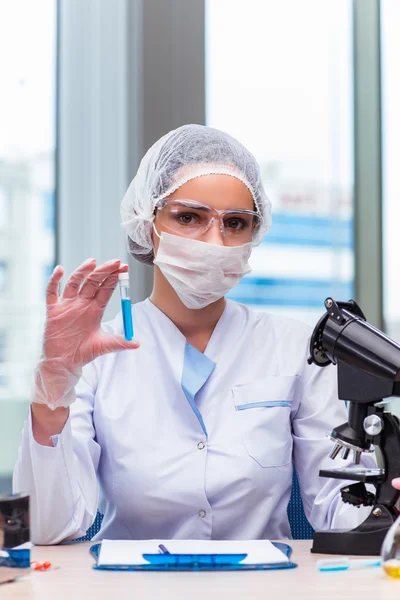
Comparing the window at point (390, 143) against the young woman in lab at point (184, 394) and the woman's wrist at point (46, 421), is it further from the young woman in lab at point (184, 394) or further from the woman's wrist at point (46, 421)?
the woman's wrist at point (46, 421)

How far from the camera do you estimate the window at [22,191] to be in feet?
7.64

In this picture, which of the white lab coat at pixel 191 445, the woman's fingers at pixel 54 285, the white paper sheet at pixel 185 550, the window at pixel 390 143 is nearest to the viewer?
the white paper sheet at pixel 185 550

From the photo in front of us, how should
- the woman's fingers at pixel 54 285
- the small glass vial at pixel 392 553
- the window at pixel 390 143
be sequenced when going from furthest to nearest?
the window at pixel 390 143 → the woman's fingers at pixel 54 285 → the small glass vial at pixel 392 553

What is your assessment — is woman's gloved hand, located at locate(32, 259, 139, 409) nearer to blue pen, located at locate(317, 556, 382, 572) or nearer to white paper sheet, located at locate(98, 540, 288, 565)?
white paper sheet, located at locate(98, 540, 288, 565)

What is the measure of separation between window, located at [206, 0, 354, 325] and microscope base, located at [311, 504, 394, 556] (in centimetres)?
156

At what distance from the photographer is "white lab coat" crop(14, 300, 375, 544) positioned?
1.39m

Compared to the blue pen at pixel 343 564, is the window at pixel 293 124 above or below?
above

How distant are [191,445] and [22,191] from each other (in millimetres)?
1241

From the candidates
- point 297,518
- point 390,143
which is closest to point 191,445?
point 297,518

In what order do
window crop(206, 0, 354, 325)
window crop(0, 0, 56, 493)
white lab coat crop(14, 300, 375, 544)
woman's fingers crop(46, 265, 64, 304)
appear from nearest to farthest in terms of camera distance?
woman's fingers crop(46, 265, 64, 304), white lab coat crop(14, 300, 375, 544), window crop(0, 0, 56, 493), window crop(206, 0, 354, 325)

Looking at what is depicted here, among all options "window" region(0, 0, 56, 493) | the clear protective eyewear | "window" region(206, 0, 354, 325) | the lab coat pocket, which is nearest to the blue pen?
the lab coat pocket

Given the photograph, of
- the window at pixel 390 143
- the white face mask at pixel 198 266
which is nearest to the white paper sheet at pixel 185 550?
the white face mask at pixel 198 266

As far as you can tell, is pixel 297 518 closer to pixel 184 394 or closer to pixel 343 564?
pixel 184 394

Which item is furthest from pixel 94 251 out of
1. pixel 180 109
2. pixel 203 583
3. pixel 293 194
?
pixel 203 583
